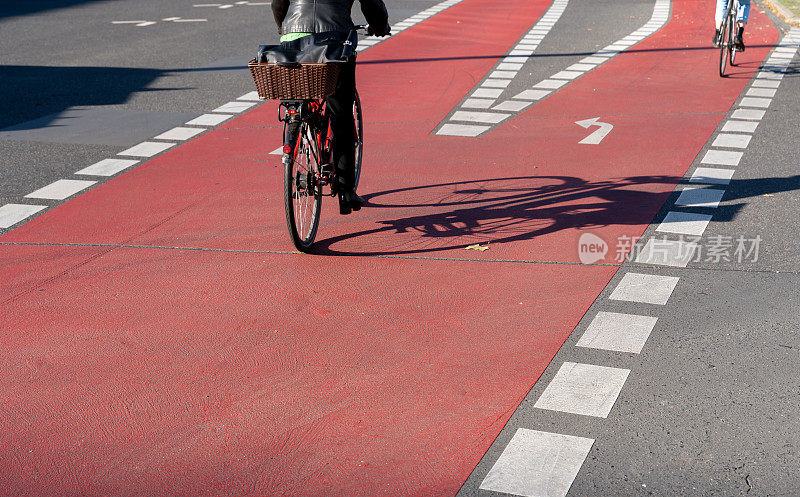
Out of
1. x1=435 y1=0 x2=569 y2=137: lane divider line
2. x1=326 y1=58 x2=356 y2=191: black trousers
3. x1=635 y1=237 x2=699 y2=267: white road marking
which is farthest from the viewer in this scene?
x1=435 y1=0 x2=569 y2=137: lane divider line

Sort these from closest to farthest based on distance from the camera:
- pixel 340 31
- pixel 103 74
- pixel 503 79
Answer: pixel 340 31 < pixel 503 79 < pixel 103 74

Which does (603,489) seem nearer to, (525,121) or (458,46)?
(525,121)

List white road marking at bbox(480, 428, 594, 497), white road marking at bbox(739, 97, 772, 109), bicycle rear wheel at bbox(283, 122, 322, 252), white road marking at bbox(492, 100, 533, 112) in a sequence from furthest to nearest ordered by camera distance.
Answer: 1. white road marking at bbox(492, 100, 533, 112)
2. white road marking at bbox(739, 97, 772, 109)
3. bicycle rear wheel at bbox(283, 122, 322, 252)
4. white road marking at bbox(480, 428, 594, 497)

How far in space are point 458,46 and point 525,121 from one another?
20.0 feet

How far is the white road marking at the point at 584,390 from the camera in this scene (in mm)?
4270

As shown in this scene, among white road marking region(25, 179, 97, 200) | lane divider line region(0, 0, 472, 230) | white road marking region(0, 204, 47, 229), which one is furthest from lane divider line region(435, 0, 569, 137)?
white road marking region(0, 204, 47, 229)

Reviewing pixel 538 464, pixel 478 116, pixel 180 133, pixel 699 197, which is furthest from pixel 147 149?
pixel 538 464

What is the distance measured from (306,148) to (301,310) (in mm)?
1254

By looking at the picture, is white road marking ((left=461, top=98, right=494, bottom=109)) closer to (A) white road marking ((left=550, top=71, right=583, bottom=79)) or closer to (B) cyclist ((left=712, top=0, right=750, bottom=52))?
(A) white road marking ((left=550, top=71, right=583, bottom=79))

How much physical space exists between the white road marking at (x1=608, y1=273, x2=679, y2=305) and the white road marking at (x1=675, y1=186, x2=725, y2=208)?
1.66 metres

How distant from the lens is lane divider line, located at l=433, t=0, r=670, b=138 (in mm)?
10328

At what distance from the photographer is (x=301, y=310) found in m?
5.46

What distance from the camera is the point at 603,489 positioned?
3645 millimetres

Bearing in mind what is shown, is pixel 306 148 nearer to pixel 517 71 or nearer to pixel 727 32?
pixel 517 71
